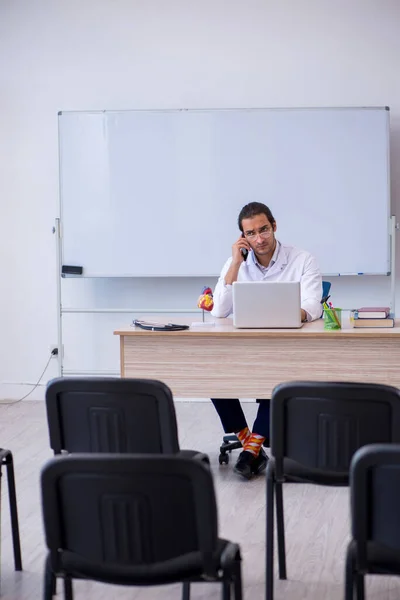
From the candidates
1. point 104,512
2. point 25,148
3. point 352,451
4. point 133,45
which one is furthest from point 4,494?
point 133,45

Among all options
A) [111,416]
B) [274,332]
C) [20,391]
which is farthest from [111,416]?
[20,391]

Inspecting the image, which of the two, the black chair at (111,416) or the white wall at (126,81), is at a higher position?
the white wall at (126,81)

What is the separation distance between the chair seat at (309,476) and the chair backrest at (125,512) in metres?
0.83

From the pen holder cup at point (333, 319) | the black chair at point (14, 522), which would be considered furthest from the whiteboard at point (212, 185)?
the black chair at point (14, 522)

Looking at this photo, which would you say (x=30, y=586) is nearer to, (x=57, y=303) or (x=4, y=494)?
(x=4, y=494)

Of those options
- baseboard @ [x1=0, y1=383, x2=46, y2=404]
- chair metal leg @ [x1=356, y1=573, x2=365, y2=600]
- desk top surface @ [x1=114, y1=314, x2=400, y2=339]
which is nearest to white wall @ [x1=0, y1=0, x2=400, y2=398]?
baseboard @ [x1=0, y1=383, x2=46, y2=404]

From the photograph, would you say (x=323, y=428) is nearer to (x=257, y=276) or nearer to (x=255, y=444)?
(x=255, y=444)

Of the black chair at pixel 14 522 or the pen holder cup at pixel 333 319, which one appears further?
the pen holder cup at pixel 333 319

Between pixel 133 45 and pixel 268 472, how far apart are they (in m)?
4.33

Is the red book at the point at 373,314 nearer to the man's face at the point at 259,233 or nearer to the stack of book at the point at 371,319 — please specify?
the stack of book at the point at 371,319

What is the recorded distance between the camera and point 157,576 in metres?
1.76

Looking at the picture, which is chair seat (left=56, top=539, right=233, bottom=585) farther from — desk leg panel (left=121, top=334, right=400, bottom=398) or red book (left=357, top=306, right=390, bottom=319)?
red book (left=357, top=306, right=390, bottom=319)

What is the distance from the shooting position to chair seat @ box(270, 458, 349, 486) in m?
2.47

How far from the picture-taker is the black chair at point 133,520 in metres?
1.65
